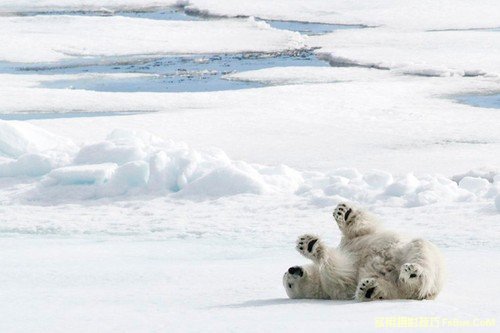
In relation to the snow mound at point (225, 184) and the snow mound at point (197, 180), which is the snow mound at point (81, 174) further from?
the snow mound at point (225, 184)

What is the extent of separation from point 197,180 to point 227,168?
0.65ft

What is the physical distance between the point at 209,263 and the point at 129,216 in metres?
1.45

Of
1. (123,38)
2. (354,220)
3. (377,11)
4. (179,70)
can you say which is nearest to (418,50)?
(179,70)

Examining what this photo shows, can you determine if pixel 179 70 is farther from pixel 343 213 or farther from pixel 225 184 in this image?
pixel 343 213

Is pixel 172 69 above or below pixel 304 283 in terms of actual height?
below

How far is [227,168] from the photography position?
632cm

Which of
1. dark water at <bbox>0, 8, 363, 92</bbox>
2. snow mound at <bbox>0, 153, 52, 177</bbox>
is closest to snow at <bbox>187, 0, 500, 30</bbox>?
dark water at <bbox>0, 8, 363, 92</bbox>

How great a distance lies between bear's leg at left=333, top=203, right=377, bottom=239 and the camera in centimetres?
358

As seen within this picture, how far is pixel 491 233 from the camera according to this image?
5.20 meters

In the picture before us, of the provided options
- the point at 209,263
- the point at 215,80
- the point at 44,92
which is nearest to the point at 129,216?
the point at 209,263

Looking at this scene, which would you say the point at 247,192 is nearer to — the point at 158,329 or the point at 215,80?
the point at 158,329

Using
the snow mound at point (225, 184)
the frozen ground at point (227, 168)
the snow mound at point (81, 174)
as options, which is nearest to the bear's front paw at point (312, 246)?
the frozen ground at point (227, 168)

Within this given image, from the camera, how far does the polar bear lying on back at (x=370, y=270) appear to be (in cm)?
308

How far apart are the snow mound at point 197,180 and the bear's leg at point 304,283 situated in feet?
8.73
